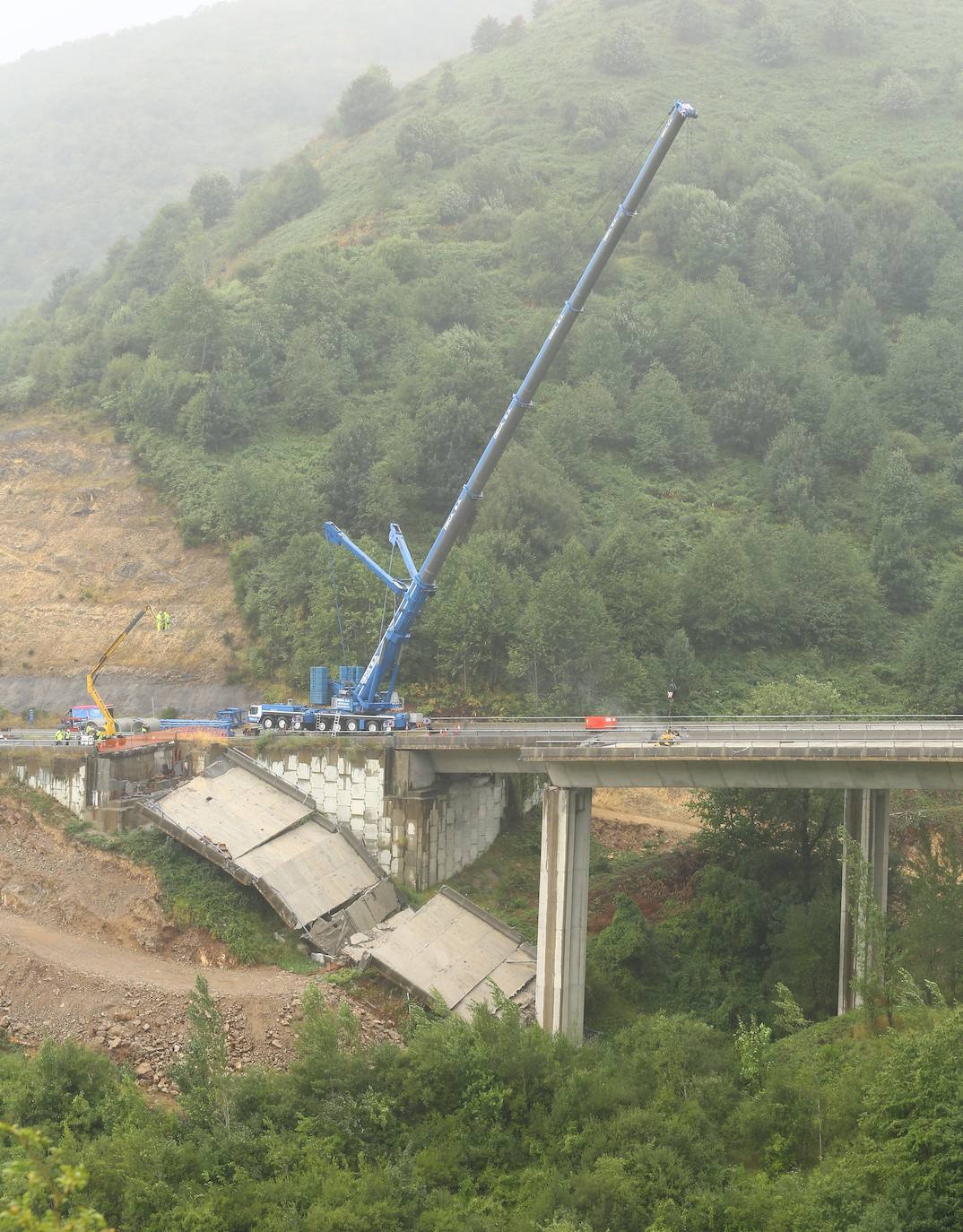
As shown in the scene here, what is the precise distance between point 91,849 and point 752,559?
39.4 metres

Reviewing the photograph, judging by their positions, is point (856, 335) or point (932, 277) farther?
point (932, 277)

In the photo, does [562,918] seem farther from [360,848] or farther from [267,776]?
[267,776]

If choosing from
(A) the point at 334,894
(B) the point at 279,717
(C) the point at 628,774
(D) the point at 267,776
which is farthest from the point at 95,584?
(C) the point at 628,774

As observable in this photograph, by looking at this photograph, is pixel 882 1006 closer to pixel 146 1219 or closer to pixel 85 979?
pixel 146 1219

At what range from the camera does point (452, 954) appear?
48719 millimetres

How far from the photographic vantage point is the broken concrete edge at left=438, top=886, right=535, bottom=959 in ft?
164

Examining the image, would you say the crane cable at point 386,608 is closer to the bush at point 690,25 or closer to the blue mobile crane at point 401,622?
the blue mobile crane at point 401,622

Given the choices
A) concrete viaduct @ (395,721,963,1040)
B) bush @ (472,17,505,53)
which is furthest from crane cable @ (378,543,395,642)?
bush @ (472,17,505,53)

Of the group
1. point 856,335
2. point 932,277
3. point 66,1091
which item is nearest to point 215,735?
point 66,1091

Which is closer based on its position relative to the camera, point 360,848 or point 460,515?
point 360,848

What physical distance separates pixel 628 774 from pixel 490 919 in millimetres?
9419

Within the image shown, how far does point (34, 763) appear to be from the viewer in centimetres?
5841

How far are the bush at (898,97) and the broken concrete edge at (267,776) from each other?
4488 inches

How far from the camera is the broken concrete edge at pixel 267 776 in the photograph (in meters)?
56.5
